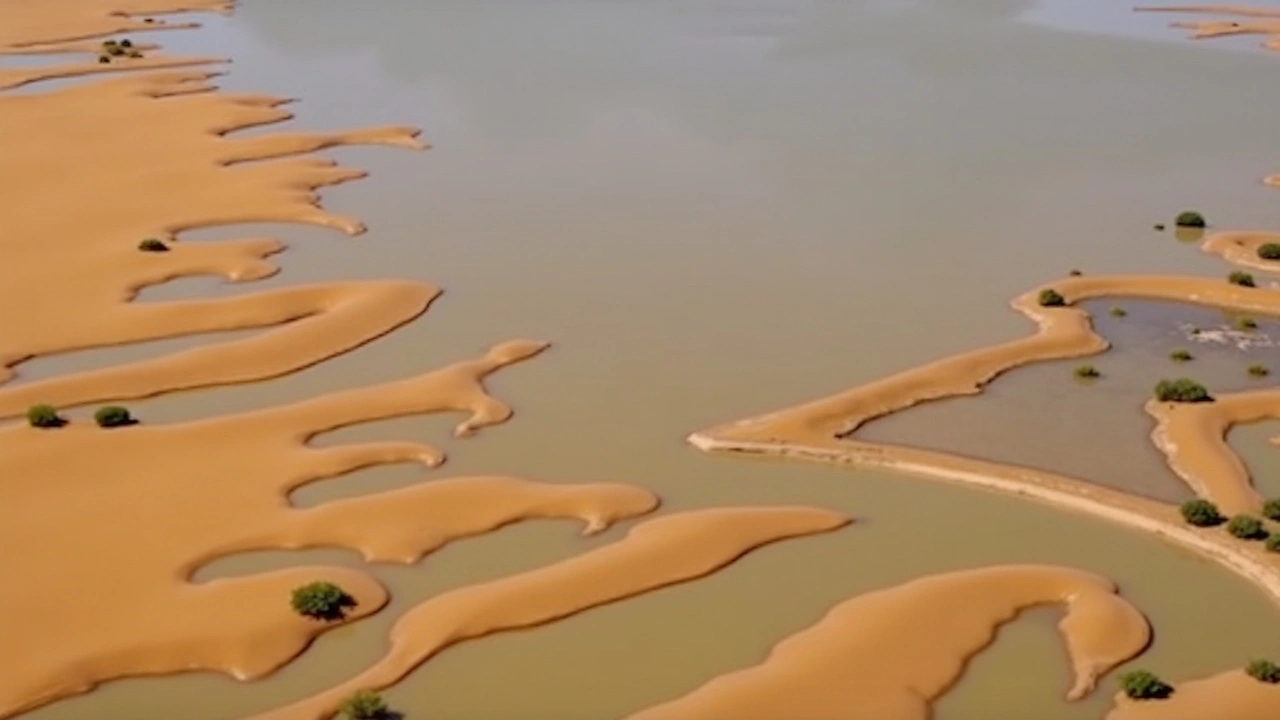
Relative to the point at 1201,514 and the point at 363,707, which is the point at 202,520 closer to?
the point at 363,707

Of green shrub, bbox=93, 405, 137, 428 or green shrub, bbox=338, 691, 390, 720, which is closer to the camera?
green shrub, bbox=338, 691, 390, 720

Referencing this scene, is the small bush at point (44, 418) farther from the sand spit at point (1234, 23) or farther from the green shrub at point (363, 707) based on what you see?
the sand spit at point (1234, 23)

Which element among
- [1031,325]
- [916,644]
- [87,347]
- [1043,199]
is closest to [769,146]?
[1043,199]

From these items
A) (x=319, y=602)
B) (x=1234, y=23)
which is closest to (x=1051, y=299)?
(x=319, y=602)

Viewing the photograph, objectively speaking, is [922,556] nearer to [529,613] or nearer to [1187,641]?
[1187,641]

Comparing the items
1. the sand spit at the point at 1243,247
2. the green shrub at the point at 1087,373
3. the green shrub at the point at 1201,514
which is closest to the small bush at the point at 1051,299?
the green shrub at the point at 1087,373

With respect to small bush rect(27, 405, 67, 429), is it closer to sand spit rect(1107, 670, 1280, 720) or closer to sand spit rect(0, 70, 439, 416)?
sand spit rect(0, 70, 439, 416)

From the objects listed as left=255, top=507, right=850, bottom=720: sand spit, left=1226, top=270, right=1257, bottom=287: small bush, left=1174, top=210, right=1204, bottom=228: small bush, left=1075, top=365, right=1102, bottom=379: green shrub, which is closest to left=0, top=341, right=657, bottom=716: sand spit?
left=255, top=507, right=850, bottom=720: sand spit
